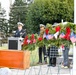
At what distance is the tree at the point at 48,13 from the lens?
101ft

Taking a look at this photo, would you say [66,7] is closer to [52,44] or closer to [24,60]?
[24,60]

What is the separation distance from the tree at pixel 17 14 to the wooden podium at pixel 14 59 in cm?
3084

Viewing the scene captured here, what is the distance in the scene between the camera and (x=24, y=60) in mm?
7441

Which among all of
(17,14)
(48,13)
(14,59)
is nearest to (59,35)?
(14,59)

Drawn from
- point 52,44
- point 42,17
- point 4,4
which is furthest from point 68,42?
point 4,4

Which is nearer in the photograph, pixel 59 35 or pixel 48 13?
pixel 59 35

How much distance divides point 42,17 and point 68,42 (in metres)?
26.8

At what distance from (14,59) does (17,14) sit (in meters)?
34.1

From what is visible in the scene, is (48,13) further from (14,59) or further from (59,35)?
(59,35)

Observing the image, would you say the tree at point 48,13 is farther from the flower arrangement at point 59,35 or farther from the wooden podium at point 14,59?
the flower arrangement at point 59,35

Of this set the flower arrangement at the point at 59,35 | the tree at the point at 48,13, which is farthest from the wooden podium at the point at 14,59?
the tree at the point at 48,13

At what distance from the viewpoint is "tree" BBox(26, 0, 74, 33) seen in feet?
101

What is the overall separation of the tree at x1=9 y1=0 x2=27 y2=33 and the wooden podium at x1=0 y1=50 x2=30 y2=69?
30843 millimetres

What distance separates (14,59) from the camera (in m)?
7.44
